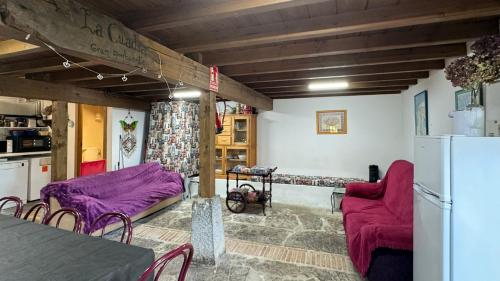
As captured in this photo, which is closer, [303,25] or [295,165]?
[303,25]

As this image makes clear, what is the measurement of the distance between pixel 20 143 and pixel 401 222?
644 cm

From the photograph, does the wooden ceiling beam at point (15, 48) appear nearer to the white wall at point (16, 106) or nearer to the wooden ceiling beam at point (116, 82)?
the wooden ceiling beam at point (116, 82)

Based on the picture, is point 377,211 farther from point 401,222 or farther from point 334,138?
point 334,138

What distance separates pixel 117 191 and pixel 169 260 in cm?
352

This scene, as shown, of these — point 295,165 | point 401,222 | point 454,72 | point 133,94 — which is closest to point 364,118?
point 295,165

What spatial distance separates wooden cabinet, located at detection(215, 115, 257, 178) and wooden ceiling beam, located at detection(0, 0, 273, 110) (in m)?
3.24

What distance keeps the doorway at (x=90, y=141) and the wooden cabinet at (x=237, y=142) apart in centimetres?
257

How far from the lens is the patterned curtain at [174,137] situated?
208 inches

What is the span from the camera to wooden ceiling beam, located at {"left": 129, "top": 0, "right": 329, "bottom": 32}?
1.48 m

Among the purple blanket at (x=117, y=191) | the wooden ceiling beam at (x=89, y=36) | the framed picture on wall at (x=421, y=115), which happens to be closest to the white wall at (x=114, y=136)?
the purple blanket at (x=117, y=191)

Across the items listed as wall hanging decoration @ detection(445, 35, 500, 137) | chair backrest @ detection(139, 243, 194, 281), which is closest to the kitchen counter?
chair backrest @ detection(139, 243, 194, 281)

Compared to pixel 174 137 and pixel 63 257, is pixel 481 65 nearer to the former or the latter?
pixel 63 257

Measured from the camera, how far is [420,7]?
1.65 metres

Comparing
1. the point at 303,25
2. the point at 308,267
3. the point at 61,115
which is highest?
the point at 303,25
